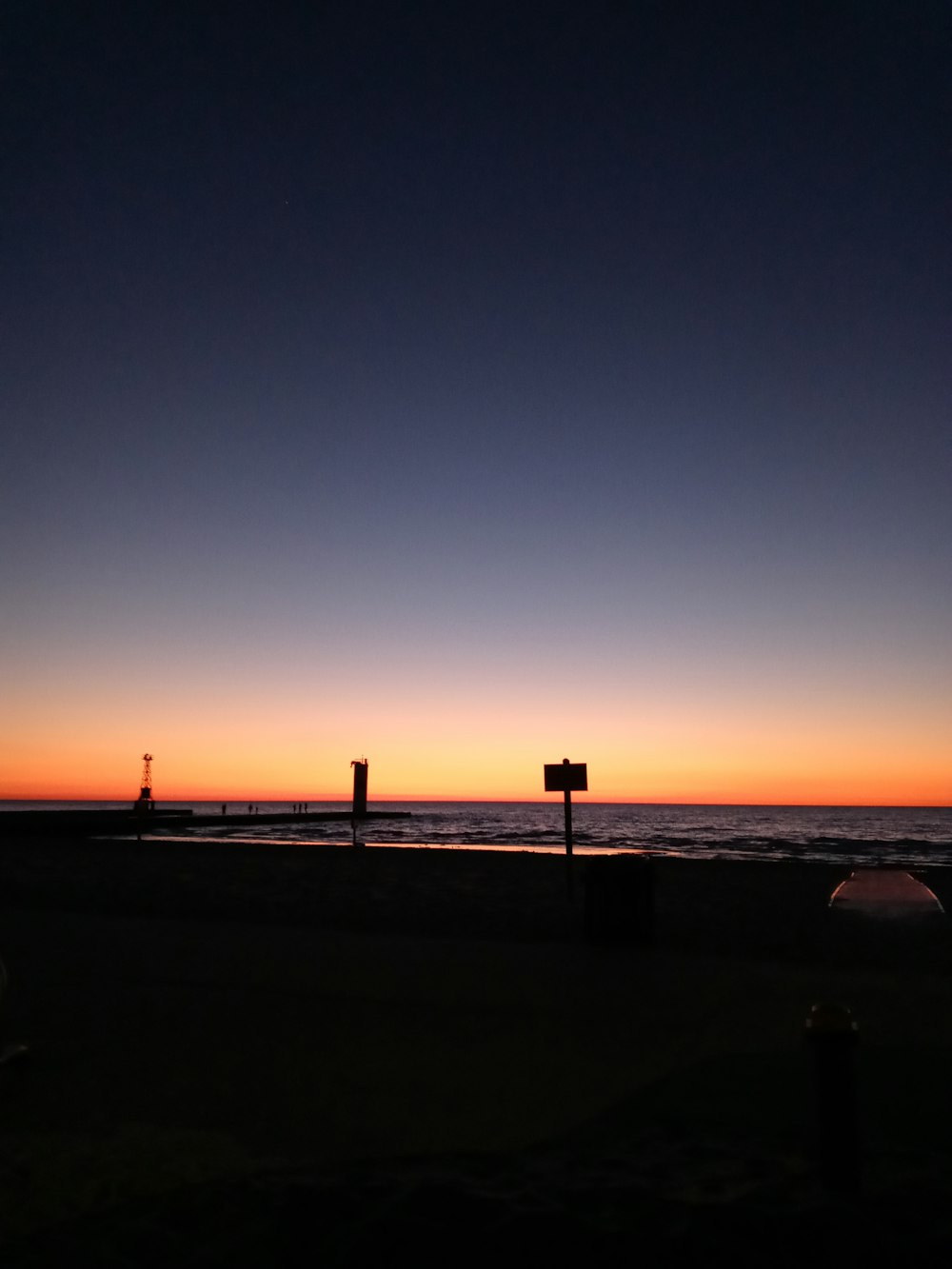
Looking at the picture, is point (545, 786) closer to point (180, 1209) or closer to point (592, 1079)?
point (592, 1079)

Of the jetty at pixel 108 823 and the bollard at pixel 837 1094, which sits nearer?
the bollard at pixel 837 1094

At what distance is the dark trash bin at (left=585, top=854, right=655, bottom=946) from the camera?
10086 millimetres

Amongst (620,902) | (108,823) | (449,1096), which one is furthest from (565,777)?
(108,823)

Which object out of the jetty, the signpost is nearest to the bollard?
the signpost

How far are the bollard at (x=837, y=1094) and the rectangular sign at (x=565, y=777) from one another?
9.71m

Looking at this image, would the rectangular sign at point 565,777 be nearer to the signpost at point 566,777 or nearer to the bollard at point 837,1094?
the signpost at point 566,777

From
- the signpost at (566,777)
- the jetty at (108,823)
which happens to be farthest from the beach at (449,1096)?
the jetty at (108,823)

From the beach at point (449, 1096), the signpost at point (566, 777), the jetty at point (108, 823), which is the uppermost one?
the signpost at point (566, 777)

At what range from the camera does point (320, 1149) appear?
4.20 metres

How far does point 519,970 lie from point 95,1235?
5606 millimetres

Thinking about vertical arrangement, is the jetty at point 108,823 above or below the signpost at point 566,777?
below

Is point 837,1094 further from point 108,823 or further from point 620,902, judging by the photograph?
point 108,823

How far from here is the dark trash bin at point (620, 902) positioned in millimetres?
10086

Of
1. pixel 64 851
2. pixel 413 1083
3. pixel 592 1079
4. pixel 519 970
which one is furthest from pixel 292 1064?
pixel 64 851
